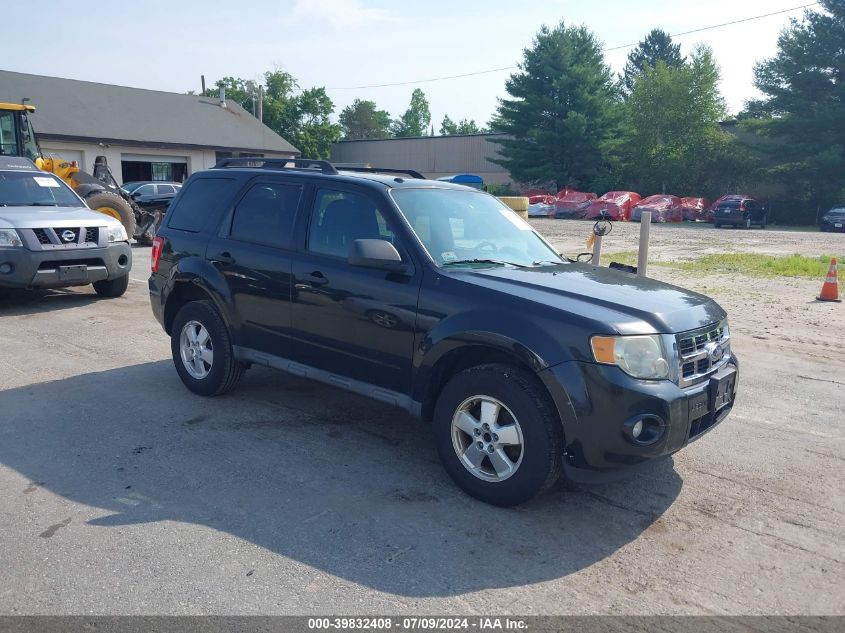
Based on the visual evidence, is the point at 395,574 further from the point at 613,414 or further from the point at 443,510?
the point at 613,414

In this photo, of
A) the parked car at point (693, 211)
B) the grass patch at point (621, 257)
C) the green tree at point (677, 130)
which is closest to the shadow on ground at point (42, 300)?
the grass patch at point (621, 257)

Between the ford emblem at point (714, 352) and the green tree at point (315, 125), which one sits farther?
the green tree at point (315, 125)

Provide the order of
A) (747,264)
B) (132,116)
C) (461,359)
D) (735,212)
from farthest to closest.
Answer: (132,116)
(735,212)
(747,264)
(461,359)

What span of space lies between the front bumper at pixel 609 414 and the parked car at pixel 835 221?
117ft

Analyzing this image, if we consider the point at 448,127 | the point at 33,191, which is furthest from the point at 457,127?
the point at 33,191

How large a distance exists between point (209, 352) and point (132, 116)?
35.9 meters

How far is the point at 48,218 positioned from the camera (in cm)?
1001

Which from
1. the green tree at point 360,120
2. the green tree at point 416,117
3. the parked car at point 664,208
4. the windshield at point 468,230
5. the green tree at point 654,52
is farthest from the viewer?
the green tree at point 416,117

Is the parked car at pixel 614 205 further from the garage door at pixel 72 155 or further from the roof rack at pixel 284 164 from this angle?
the roof rack at pixel 284 164

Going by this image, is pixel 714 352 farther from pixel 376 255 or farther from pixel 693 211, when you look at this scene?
pixel 693 211

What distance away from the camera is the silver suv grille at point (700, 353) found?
4.19 meters

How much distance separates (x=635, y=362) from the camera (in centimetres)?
400

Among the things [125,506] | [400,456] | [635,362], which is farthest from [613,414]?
[125,506]

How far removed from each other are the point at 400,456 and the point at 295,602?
1.84 m
